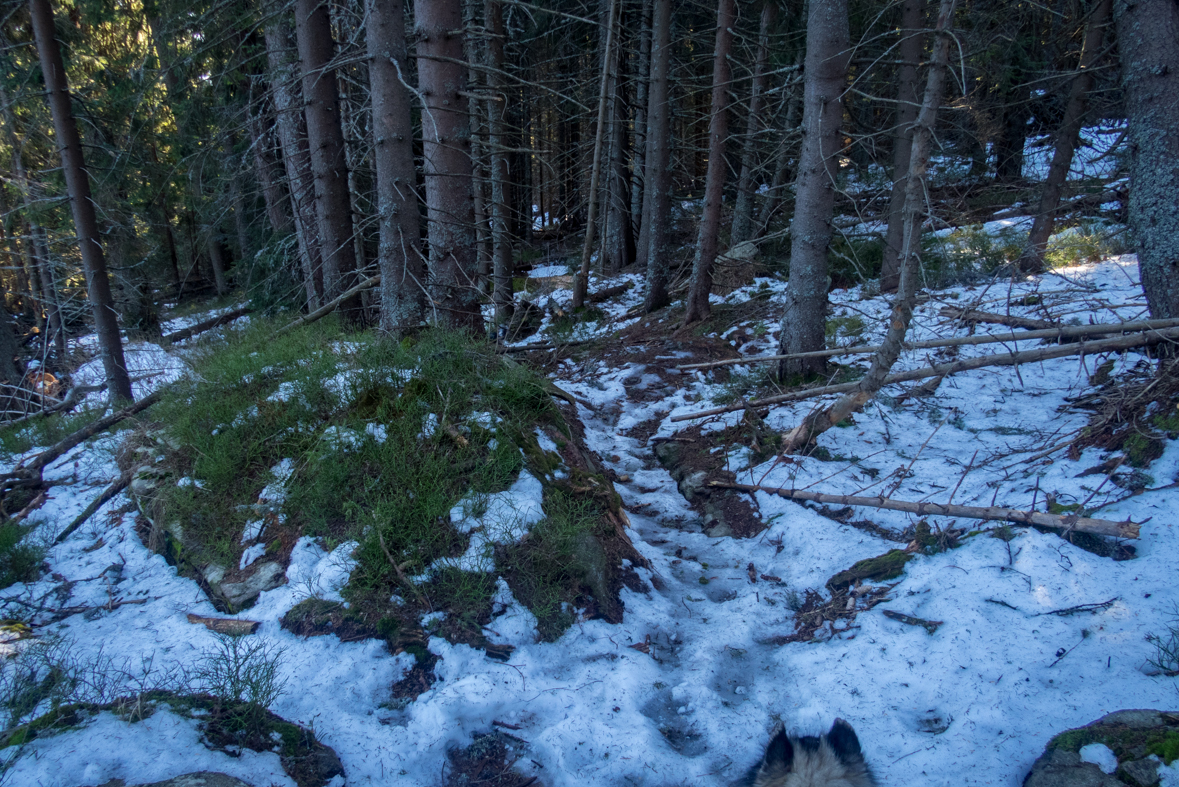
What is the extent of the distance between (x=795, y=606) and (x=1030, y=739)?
152 centimetres

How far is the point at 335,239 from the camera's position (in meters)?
8.10

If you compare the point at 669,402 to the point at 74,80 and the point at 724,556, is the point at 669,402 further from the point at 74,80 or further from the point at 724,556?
the point at 74,80

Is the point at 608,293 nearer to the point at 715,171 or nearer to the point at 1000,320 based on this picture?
the point at 715,171

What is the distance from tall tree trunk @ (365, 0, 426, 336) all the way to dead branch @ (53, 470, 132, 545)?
8.16ft

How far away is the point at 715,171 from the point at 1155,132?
5.76m

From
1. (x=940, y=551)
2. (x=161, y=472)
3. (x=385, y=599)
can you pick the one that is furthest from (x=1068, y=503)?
(x=161, y=472)

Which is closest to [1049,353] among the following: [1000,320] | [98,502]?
[1000,320]

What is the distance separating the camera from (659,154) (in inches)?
457

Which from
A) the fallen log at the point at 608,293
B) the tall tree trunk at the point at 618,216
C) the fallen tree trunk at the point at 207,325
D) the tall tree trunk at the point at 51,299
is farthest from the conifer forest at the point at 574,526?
the tall tree trunk at the point at 618,216

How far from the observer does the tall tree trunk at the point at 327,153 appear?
763cm

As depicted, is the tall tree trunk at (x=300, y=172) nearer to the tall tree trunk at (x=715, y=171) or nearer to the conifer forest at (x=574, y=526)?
the conifer forest at (x=574, y=526)

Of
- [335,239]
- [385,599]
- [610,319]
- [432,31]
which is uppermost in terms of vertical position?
[432,31]

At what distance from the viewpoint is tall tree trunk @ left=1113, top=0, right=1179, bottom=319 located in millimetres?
4887

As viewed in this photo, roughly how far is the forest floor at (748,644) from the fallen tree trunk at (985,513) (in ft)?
0.32
